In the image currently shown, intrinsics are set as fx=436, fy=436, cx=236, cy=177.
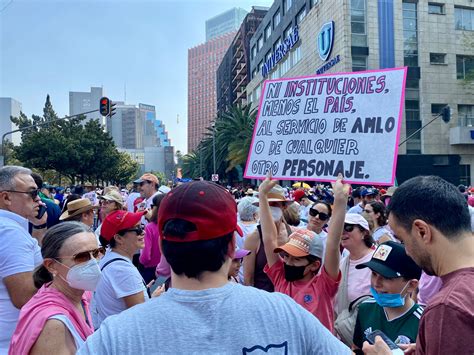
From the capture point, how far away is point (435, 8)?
111 feet

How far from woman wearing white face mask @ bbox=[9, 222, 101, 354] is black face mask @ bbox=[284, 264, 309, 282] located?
1366 millimetres

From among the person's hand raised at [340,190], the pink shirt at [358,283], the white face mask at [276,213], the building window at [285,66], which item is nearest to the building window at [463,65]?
the building window at [285,66]

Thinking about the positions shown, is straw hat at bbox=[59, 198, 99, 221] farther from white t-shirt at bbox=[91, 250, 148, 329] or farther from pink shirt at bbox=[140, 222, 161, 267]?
white t-shirt at bbox=[91, 250, 148, 329]

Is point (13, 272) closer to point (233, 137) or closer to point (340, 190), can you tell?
point (340, 190)

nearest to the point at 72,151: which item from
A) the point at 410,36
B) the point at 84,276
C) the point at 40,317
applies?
the point at 410,36

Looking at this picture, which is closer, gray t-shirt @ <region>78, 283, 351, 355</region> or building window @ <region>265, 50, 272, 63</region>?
gray t-shirt @ <region>78, 283, 351, 355</region>

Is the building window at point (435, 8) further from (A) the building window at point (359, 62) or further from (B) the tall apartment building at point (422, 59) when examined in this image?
(A) the building window at point (359, 62)

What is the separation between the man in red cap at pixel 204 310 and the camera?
127cm

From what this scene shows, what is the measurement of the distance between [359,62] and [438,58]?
6890 millimetres

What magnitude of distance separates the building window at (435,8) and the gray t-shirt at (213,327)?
37.6 meters

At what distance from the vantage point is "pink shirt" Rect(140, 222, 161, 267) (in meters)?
5.20

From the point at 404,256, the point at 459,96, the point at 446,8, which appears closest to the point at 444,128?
the point at 459,96

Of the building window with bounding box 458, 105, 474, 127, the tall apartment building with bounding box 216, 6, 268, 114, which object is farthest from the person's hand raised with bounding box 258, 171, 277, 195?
the tall apartment building with bounding box 216, 6, 268, 114

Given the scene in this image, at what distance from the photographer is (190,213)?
1380mm
